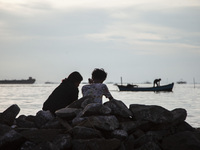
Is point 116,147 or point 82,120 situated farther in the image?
point 82,120

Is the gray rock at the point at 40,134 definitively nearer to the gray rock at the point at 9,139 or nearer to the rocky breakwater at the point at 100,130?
the rocky breakwater at the point at 100,130

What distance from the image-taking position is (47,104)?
7953 mm

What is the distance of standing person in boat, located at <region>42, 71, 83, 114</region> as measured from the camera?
7973 mm

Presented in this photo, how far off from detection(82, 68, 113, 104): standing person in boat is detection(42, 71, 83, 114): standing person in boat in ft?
1.29

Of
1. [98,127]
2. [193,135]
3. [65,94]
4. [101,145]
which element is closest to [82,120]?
[98,127]

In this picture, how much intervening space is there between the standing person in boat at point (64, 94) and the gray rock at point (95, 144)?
2.12 m

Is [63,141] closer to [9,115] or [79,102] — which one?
[79,102]

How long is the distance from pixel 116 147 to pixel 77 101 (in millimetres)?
1884

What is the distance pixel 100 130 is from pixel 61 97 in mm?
1934

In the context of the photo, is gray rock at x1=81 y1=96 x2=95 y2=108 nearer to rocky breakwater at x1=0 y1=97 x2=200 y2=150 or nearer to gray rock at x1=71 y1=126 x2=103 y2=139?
rocky breakwater at x1=0 y1=97 x2=200 y2=150

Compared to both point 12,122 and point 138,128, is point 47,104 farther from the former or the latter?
point 138,128

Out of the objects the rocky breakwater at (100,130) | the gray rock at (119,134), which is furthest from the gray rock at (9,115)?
the gray rock at (119,134)

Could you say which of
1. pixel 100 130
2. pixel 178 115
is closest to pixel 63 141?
pixel 100 130

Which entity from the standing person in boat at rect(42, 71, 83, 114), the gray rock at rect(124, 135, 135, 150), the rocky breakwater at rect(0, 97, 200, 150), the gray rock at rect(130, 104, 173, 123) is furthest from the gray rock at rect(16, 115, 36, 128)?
the gray rock at rect(130, 104, 173, 123)
